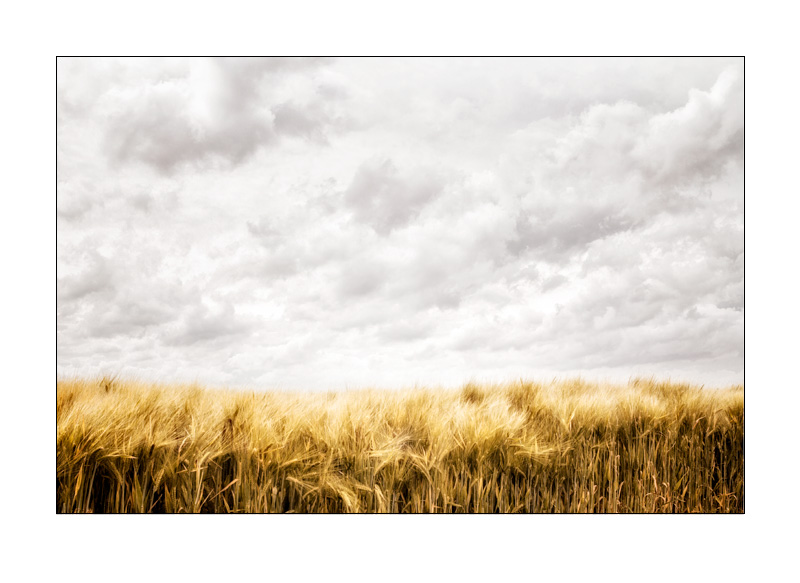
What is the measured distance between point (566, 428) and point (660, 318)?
67 cm

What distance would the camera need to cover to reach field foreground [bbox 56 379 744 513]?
5.70 ft

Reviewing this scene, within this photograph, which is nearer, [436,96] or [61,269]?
[61,269]

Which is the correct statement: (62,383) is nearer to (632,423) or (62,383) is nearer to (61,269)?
(61,269)

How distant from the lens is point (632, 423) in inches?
80.7

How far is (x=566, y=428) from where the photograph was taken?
1.98 meters

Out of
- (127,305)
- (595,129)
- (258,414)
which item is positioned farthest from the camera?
(595,129)

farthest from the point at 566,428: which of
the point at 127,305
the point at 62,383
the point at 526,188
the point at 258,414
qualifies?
the point at 62,383

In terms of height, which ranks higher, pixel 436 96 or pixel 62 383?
pixel 436 96

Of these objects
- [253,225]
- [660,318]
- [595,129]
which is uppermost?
[595,129]

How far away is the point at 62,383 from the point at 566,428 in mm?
2213

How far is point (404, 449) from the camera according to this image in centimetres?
183

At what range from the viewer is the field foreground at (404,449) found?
174cm

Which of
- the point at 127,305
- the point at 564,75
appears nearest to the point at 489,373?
the point at 564,75

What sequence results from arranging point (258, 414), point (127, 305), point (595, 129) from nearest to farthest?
point (258, 414)
point (127, 305)
point (595, 129)
